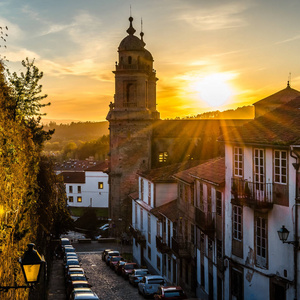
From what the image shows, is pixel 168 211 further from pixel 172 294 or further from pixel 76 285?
pixel 172 294

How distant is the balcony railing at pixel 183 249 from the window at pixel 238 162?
8599 mm

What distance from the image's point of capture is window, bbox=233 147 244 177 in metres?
21.8

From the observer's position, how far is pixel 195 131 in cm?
6544

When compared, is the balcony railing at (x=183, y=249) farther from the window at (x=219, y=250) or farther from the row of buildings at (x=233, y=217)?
the window at (x=219, y=250)

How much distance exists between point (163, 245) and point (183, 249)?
4106 millimetres

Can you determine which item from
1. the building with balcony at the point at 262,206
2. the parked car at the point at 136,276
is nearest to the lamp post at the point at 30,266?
the building with balcony at the point at 262,206

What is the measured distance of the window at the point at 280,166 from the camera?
61.4 ft

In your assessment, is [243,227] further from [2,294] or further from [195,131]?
[195,131]

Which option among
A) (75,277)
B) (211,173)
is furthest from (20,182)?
(75,277)

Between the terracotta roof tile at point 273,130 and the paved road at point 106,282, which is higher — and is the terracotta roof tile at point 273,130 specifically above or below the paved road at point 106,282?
above

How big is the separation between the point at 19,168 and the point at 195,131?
5126cm

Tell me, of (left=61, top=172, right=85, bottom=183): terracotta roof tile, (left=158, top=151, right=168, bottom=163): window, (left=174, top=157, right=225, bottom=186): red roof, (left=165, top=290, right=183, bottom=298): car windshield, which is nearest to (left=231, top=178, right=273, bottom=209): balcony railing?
(left=174, top=157, right=225, bottom=186): red roof

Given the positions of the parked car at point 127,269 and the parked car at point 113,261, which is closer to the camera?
the parked car at point 127,269

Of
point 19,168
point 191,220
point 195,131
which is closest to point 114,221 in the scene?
point 195,131
